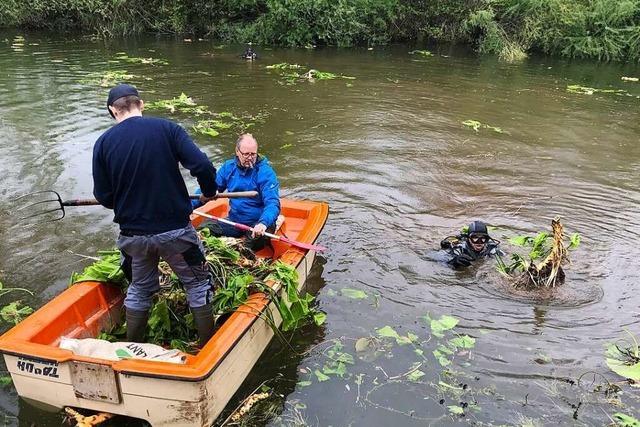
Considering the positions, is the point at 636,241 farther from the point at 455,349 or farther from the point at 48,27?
the point at 48,27

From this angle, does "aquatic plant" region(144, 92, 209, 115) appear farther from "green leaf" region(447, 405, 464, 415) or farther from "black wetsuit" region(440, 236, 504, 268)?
"green leaf" region(447, 405, 464, 415)

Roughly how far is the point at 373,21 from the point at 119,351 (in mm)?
22693

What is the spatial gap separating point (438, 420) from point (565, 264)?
312cm

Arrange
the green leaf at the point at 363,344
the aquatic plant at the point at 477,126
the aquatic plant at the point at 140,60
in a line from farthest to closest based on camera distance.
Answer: the aquatic plant at the point at 140,60 → the aquatic plant at the point at 477,126 → the green leaf at the point at 363,344

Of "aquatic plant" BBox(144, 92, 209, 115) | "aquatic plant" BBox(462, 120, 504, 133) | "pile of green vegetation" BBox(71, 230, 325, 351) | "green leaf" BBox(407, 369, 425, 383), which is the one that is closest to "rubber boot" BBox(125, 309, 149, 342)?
"pile of green vegetation" BBox(71, 230, 325, 351)

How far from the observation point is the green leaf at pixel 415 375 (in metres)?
4.53

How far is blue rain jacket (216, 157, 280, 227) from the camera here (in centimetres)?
547

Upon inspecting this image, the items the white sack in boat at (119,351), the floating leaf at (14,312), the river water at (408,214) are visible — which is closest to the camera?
the white sack in boat at (119,351)

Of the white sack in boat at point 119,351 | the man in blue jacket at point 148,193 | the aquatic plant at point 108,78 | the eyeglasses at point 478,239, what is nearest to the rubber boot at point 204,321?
the man in blue jacket at point 148,193

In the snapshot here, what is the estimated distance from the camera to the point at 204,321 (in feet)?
14.0

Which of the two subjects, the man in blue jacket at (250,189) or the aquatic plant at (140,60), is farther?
the aquatic plant at (140,60)

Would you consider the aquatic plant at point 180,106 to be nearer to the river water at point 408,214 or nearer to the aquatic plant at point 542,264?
the river water at point 408,214

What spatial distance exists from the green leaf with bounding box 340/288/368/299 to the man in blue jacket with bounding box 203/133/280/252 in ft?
3.18

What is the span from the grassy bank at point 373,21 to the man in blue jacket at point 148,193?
66.2ft
